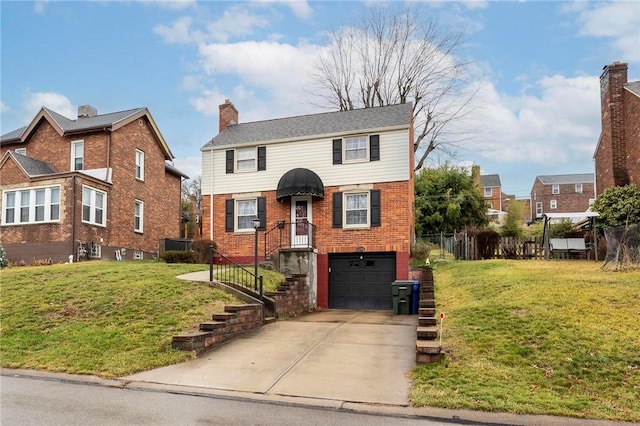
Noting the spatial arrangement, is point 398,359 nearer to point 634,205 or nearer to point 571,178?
point 634,205

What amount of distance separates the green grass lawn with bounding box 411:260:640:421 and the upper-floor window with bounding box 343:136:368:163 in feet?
30.2

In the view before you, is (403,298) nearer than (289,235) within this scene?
Yes

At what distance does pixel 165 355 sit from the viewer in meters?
8.53

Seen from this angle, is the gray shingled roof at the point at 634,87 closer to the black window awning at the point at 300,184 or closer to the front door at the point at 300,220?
the black window awning at the point at 300,184

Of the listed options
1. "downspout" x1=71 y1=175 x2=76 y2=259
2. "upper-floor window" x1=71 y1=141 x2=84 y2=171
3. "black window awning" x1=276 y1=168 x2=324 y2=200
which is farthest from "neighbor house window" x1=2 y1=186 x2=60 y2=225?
"black window awning" x1=276 y1=168 x2=324 y2=200

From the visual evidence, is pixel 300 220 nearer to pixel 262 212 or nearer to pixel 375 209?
pixel 262 212

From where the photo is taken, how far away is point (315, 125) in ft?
68.4

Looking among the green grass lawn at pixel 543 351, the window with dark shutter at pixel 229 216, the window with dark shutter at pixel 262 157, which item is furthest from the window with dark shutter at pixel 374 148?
the green grass lawn at pixel 543 351

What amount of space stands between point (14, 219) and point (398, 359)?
1977 cm

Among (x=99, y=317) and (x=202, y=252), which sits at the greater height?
(x=202, y=252)

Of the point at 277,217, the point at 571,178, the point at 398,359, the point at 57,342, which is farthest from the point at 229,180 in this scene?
the point at 571,178

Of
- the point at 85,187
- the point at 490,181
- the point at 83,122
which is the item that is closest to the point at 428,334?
the point at 85,187

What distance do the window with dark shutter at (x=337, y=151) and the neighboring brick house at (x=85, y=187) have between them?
422 inches

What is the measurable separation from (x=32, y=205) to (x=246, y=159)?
9.59 m
